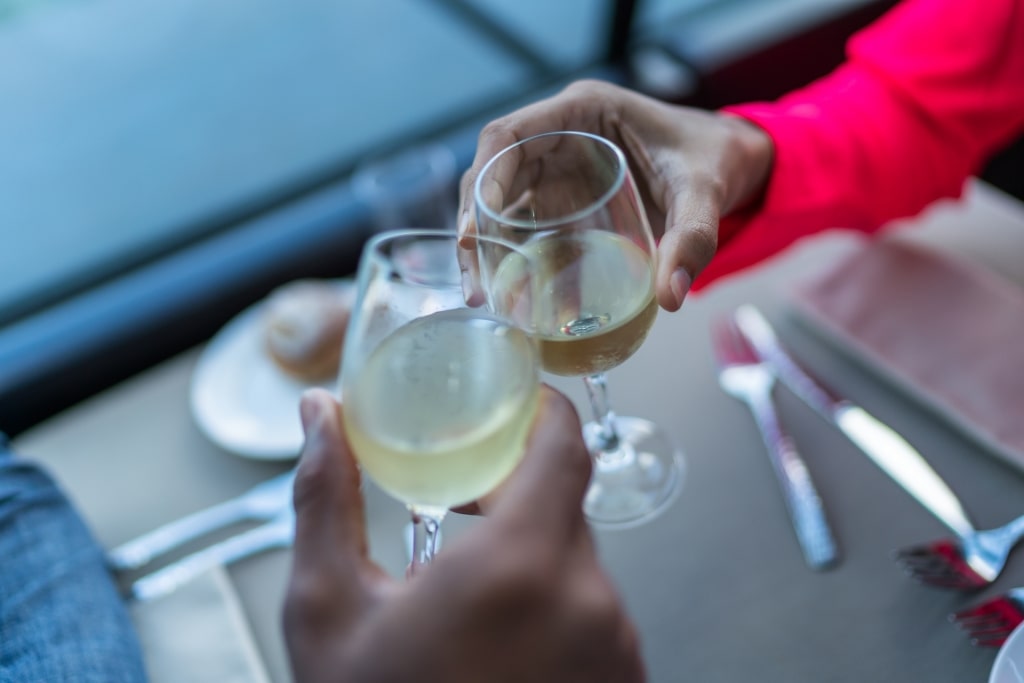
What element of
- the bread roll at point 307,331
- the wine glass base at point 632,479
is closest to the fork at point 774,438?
the wine glass base at point 632,479

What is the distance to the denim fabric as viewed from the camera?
0.77m

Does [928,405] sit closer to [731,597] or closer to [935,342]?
[935,342]

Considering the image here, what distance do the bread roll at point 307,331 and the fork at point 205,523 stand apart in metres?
0.17

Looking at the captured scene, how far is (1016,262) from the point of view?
3.52 feet

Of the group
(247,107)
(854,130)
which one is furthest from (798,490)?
(247,107)

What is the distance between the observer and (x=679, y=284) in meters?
0.71

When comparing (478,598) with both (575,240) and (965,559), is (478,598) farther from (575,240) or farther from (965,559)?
(965,559)

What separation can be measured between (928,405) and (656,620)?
37 centimetres

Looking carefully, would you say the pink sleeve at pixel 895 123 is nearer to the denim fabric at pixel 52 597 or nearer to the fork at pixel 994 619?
the fork at pixel 994 619

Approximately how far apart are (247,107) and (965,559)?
1.78m

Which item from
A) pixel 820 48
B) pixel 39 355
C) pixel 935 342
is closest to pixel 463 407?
pixel 935 342

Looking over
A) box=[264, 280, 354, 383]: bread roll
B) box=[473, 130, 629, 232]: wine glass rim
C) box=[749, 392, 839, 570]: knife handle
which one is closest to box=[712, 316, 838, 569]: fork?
box=[749, 392, 839, 570]: knife handle

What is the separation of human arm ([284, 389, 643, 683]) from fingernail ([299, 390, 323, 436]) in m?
0.04

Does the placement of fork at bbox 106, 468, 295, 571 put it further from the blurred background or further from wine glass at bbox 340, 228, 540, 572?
the blurred background
